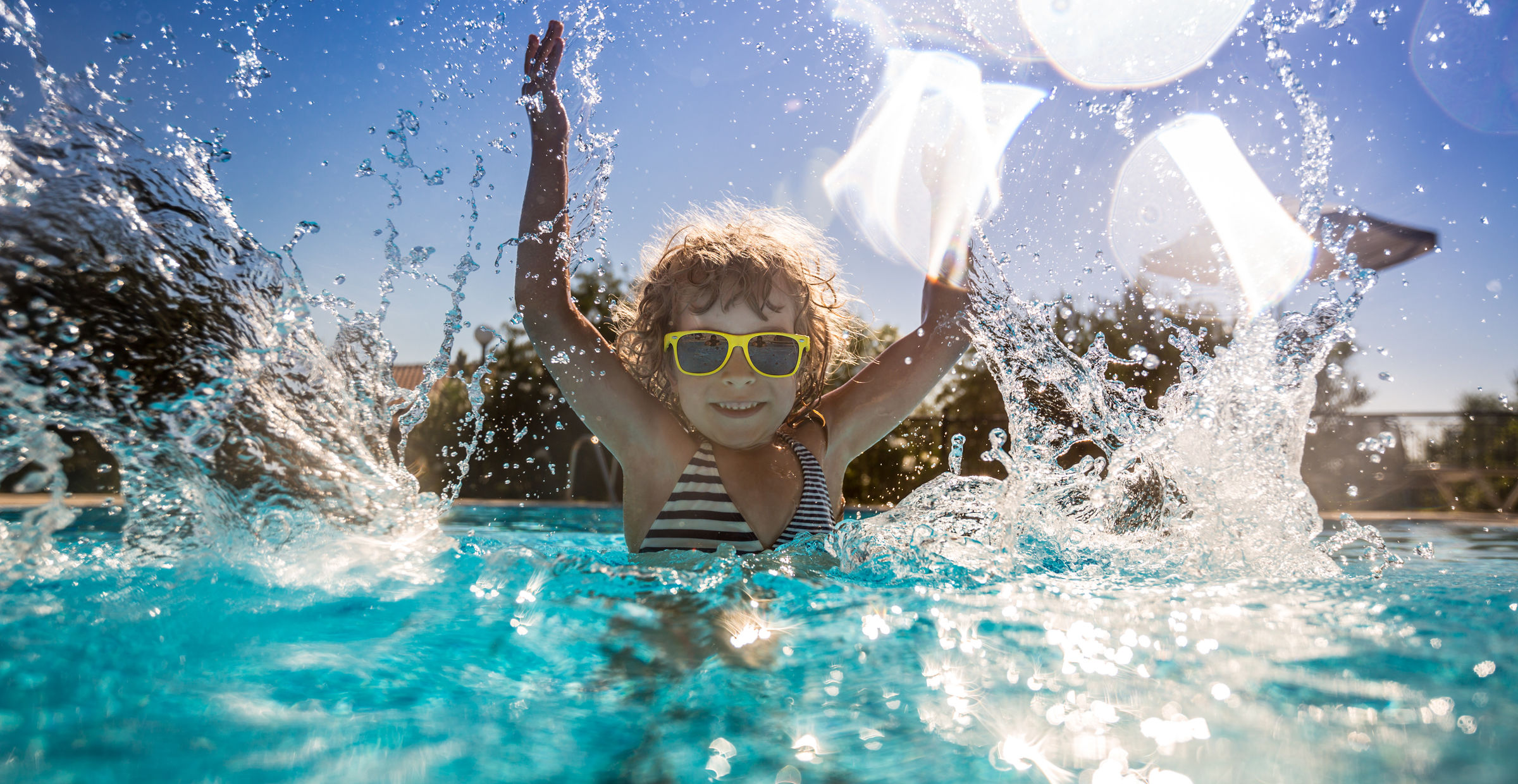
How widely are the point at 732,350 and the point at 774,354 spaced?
14 centimetres

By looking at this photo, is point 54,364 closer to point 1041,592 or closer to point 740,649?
point 740,649

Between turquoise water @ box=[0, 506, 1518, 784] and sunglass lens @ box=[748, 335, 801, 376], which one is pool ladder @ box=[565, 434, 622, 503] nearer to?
sunglass lens @ box=[748, 335, 801, 376]

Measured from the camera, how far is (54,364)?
2014 millimetres

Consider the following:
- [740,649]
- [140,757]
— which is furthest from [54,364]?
[740,649]

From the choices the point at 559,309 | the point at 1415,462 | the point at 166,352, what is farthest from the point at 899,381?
the point at 1415,462

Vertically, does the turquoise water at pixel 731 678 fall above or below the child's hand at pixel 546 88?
below

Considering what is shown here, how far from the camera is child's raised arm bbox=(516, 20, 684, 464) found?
2.62 metres

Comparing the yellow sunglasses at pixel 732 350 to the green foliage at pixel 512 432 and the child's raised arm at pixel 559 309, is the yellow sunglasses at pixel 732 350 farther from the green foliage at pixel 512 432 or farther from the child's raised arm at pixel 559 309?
the green foliage at pixel 512 432

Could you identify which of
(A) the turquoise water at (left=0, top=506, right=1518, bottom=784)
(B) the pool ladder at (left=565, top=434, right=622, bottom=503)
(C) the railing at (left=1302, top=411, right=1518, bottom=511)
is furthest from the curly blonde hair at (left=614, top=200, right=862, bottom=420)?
(C) the railing at (left=1302, top=411, right=1518, bottom=511)

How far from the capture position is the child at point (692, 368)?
2.66m

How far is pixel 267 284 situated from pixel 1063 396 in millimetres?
3133

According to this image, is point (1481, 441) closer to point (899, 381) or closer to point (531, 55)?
point (899, 381)

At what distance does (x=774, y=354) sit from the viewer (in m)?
2.71


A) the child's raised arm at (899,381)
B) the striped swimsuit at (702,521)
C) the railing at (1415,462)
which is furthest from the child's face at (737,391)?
the railing at (1415,462)
